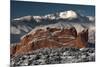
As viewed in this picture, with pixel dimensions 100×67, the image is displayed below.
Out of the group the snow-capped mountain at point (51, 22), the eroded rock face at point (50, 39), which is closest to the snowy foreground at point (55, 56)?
the eroded rock face at point (50, 39)

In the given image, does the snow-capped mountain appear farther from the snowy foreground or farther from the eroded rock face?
the snowy foreground

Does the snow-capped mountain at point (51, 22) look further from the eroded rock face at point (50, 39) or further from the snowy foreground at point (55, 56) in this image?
the snowy foreground at point (55, 56)

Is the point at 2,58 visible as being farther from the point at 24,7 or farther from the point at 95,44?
the point at 95,44

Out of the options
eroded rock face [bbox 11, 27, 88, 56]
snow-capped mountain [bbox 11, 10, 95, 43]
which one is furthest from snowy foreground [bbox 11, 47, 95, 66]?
snow-capped mountain [bbox 11, 10, 95, 43]

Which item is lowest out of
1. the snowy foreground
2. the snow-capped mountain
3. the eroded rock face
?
the snowy foreground

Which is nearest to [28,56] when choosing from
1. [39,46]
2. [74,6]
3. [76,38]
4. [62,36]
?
[39,46]

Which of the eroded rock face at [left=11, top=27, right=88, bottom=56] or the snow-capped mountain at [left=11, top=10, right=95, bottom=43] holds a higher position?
the snow-capped mountain at [left=11, top=10, right=95, bottom=43]
